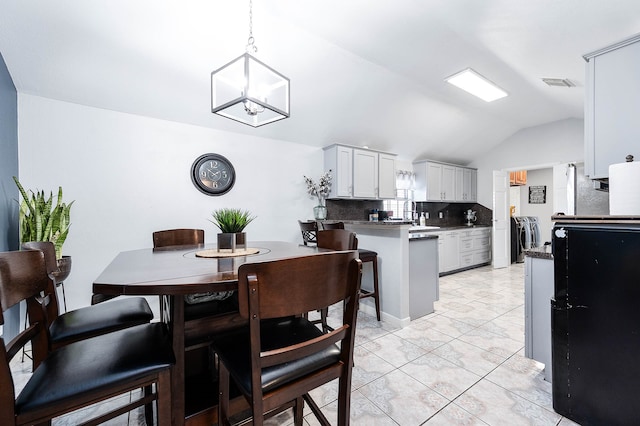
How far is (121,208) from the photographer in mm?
2846

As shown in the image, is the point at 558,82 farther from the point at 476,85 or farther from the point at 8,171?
the point at 8,171

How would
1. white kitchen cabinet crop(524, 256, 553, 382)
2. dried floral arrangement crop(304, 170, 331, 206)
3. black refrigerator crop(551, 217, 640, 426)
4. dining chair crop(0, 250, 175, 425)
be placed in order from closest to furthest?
dining chair crop(0, 250, 175, 425), black refrigerator crop(551, 217, 640, 426), white kitchen cabinet crop(524, 256, 553, 382), dried floral arrangement crop(304, 170, 331, 206)

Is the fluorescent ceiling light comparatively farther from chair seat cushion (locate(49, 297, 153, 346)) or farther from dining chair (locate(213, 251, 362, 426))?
chair seat cushion (locate(49, 297, 153, 346))

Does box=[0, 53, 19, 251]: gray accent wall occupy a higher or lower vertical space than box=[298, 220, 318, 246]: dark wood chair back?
higher

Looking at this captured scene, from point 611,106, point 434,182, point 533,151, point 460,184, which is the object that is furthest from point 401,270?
point 533,151

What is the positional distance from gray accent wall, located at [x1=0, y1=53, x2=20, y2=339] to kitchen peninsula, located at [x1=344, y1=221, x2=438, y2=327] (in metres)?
3.05

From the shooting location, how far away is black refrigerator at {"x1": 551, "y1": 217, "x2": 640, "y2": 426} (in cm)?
120

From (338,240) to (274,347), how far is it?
3.44ft

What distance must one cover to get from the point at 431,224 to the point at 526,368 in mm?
4051

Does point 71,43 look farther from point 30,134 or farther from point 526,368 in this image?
point 526,368

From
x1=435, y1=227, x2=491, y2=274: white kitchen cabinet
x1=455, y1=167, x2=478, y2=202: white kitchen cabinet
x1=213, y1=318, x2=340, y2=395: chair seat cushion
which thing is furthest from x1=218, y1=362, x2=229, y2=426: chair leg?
x1=455, y1=167, x2=478, y2=202: white kitchen cabinet

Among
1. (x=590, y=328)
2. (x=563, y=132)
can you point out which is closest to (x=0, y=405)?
(x=590, y=328)

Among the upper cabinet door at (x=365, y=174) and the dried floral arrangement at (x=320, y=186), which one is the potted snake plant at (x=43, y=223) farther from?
the upper cabinet door at (x=365, y=174)

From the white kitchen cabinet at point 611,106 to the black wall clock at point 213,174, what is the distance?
3.43m
